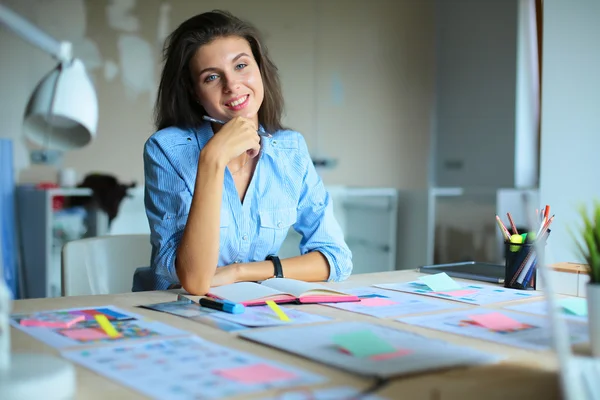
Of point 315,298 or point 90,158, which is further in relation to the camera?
point 90,158

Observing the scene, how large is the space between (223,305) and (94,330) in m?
0.22

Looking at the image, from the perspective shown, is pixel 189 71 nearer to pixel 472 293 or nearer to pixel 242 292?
pixel 242 292

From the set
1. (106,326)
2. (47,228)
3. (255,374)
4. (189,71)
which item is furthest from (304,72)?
(255,374)

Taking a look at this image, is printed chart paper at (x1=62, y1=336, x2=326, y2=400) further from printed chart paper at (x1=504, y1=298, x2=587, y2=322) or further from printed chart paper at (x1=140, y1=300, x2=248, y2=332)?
printed chart paper at (x1=504, y1=298, x2=587, y2=322)

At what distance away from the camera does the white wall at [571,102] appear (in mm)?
1467

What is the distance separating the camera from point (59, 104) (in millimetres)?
1186

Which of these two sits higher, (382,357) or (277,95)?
(277,95)

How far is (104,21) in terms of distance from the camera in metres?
3.54

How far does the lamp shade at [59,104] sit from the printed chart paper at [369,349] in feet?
1.91

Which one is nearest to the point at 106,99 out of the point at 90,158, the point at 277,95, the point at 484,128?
the point at 90,158

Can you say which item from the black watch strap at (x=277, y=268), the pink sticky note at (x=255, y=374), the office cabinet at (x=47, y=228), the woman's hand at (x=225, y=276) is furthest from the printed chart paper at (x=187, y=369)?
the office cabinet at (x=47, y=228)

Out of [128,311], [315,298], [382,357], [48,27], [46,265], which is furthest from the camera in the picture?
[48,27]

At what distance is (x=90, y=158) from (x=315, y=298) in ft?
8.65

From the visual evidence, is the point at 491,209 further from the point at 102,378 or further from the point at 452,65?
the point at 102,378
